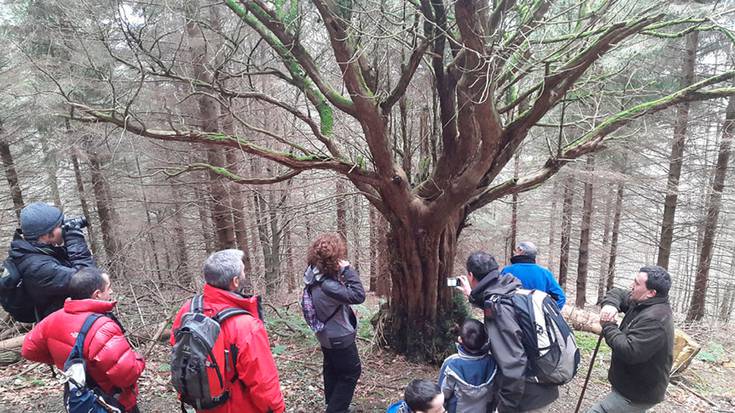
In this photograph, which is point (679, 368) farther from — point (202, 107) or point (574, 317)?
point (202, 107)

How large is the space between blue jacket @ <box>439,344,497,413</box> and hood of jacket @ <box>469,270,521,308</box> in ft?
1.30

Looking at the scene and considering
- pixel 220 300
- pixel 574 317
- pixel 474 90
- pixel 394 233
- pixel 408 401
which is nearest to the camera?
pixel 220 300

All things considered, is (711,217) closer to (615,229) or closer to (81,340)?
(615,229)

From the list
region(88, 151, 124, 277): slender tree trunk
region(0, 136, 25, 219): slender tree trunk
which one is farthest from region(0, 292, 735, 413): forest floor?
region(0, 136, 25, 219): slender tree trunk

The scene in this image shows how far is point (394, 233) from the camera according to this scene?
16.2 ft

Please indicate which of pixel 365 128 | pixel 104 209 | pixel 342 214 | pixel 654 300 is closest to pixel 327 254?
pixel 365 128

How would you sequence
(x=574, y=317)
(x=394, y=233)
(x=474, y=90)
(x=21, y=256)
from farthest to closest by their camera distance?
(x=574, y=317) < (x=394, y=233) < (x=474, y=90) < (x=21, y=256)

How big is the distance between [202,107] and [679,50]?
1148cm

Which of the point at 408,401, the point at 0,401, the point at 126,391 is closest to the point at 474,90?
the point at 408,401

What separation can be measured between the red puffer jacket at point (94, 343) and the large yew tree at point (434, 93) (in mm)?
1834

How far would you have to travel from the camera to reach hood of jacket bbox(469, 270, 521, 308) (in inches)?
105

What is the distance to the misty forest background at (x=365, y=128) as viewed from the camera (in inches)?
149

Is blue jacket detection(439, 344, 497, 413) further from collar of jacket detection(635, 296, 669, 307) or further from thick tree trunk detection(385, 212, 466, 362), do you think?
thick tree trunk detection(385, 212, 466, 362)

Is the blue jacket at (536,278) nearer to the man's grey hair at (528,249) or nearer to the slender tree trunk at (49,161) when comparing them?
the man's grey hair at (528,249)
